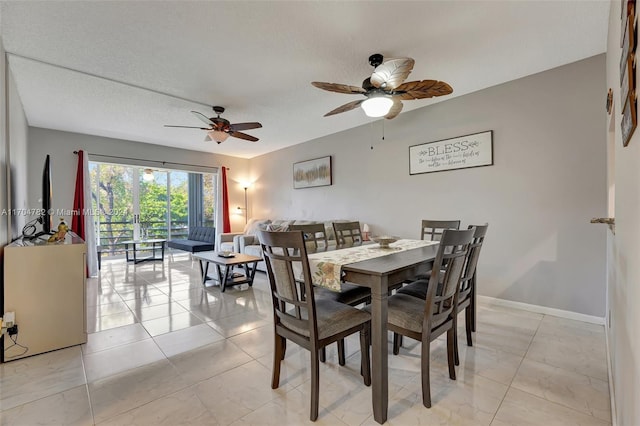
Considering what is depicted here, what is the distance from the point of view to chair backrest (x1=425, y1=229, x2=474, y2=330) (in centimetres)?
150

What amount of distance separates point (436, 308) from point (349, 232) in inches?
60.6

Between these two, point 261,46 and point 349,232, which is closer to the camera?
point 261,46

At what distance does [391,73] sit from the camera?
2.16m

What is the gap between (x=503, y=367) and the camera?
1.94 m

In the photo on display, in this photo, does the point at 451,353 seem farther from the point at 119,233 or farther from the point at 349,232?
the point at 119,233

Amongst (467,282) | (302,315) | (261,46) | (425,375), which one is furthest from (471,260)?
Answer: (261,46)

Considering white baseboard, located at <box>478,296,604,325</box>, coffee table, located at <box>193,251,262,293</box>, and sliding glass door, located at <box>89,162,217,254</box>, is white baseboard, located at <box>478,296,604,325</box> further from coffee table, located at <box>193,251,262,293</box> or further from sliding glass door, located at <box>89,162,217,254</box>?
sliding glass door, located at <box>89,162,217,254</box>

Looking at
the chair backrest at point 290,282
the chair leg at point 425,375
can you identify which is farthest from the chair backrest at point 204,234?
the chair leg at point 425,375

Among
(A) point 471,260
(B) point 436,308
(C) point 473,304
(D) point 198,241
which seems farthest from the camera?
(D) point 198,241

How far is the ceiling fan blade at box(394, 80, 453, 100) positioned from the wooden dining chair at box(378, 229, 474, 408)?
4.34 ft

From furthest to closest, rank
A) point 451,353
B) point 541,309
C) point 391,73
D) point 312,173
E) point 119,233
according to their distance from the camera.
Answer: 1. point 119,233
2. point 312,173
3. point 541,309
4. point 391,73
5. point 451,353

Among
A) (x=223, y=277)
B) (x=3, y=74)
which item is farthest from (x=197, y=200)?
(x=3, y=74)

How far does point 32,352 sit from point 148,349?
0.83 meters

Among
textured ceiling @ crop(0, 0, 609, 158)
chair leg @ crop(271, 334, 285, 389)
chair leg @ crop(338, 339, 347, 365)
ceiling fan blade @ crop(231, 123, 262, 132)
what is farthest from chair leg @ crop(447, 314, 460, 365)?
ceiling fan blade @ crop(231, 123, 262, 132)
